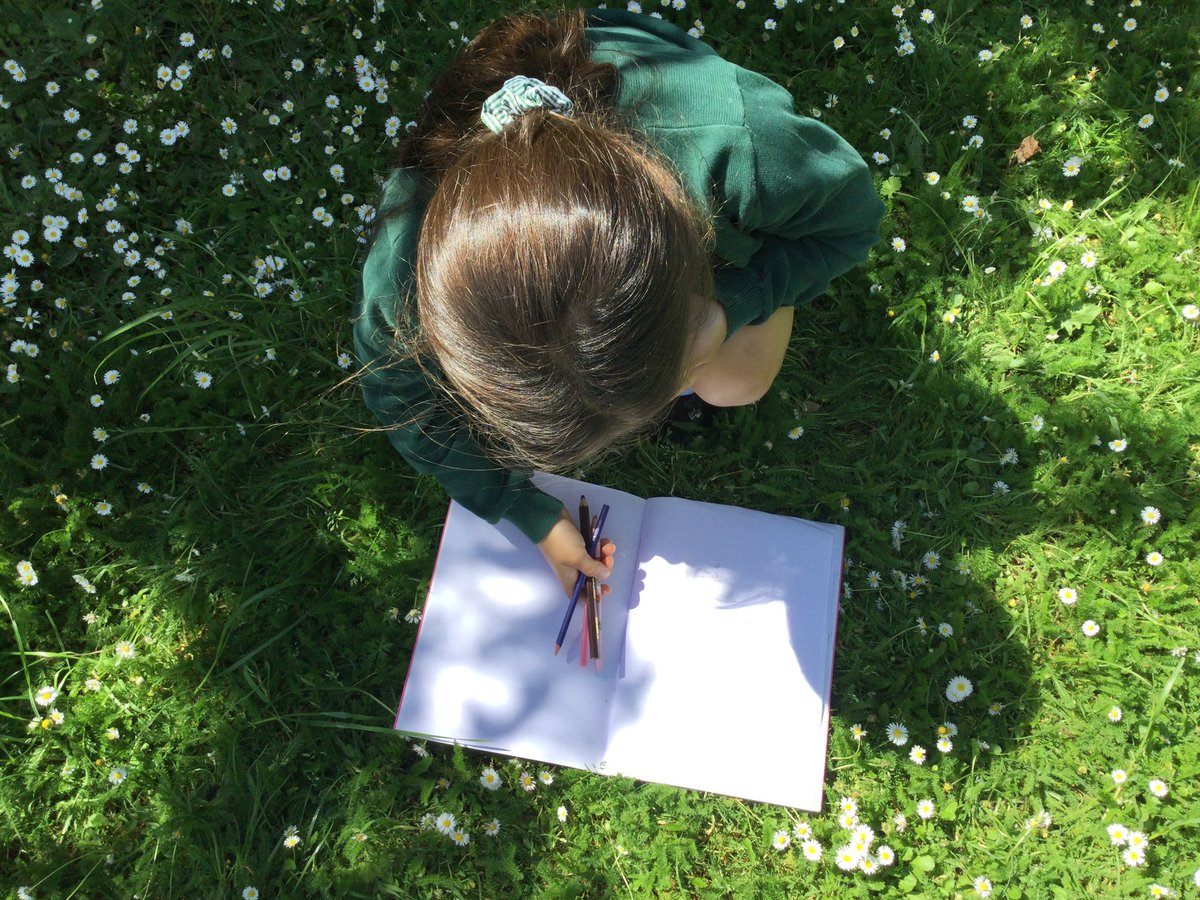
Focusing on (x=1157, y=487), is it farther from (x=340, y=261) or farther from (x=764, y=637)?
(x=340, y=261)

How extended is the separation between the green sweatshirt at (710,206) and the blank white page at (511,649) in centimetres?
28

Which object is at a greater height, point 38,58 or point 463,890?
point 38,58

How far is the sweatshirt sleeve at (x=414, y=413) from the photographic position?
161 centimetres

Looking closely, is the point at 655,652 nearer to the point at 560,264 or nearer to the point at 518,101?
the point at 560,264

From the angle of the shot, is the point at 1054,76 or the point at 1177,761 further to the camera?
the point at 1054,76

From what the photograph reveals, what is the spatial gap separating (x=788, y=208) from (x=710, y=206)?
0.61 feet

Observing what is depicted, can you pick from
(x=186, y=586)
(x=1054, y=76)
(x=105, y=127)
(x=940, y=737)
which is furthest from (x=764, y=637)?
(x=105, y=127)

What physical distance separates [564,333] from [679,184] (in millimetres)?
325

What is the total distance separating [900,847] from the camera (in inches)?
80.4

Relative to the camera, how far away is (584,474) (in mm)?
2289

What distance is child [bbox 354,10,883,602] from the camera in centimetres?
124

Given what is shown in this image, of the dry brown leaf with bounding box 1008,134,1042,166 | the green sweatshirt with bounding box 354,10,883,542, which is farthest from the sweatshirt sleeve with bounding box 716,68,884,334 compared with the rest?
the dry brown leaf with bounding box 1008,134,1042,166

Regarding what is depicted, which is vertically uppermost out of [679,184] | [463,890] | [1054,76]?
[679,184]

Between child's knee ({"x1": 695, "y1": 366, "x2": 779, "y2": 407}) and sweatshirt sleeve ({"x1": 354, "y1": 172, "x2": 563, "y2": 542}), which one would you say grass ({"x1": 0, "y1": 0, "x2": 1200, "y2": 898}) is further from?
sweatshirt sleeve ({"x1": 354, "y1": 172, "x2": 563, "y2": 542})
